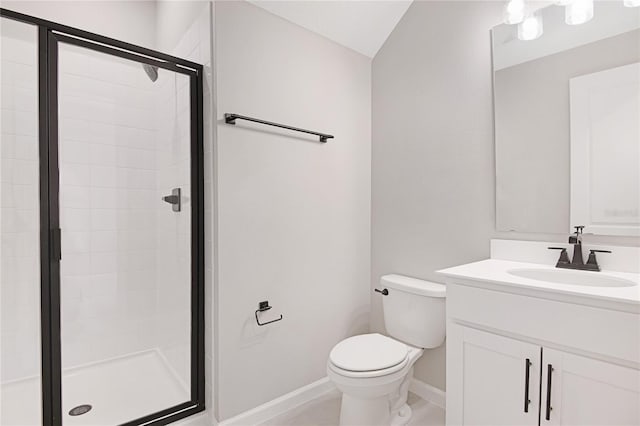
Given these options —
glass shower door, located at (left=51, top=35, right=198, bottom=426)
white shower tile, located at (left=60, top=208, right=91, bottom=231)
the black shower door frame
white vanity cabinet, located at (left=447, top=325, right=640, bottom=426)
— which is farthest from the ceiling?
white vanity cabinet, located at (left=447, top=325, right=640, bottom=426)

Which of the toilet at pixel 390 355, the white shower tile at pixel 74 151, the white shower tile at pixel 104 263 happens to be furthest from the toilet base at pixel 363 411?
the white shower tile at pixel 74 151

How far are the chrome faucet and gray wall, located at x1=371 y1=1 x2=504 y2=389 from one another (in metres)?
0.35

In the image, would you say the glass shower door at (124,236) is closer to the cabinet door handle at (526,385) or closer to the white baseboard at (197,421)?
the white baseboard at (197,421)

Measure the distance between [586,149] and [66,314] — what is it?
8.41 ft

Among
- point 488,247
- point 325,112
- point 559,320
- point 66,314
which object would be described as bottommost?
point 66,314

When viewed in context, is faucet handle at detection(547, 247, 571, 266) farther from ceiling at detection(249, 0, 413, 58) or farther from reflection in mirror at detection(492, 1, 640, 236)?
ceiling at detection(249, 0, 413, 58)

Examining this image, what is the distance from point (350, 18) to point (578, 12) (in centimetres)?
118

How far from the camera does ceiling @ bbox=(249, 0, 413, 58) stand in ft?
6.51

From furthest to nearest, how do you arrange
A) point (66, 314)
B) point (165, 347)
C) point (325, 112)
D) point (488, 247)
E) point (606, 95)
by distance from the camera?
point (325, 112) → point (165, 347) → point (488, 247) → point (66, 314) → point (606, 95)

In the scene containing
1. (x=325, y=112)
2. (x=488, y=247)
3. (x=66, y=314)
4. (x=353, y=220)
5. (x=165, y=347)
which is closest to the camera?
(x=66, y=314)

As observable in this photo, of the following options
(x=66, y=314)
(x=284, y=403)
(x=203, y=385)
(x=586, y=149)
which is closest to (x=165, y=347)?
(x=203, y=385)

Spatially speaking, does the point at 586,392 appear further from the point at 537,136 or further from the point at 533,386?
the point at 537,136

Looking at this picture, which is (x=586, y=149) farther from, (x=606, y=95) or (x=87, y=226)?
(x=87, y=226)

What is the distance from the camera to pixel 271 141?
1938 mm
